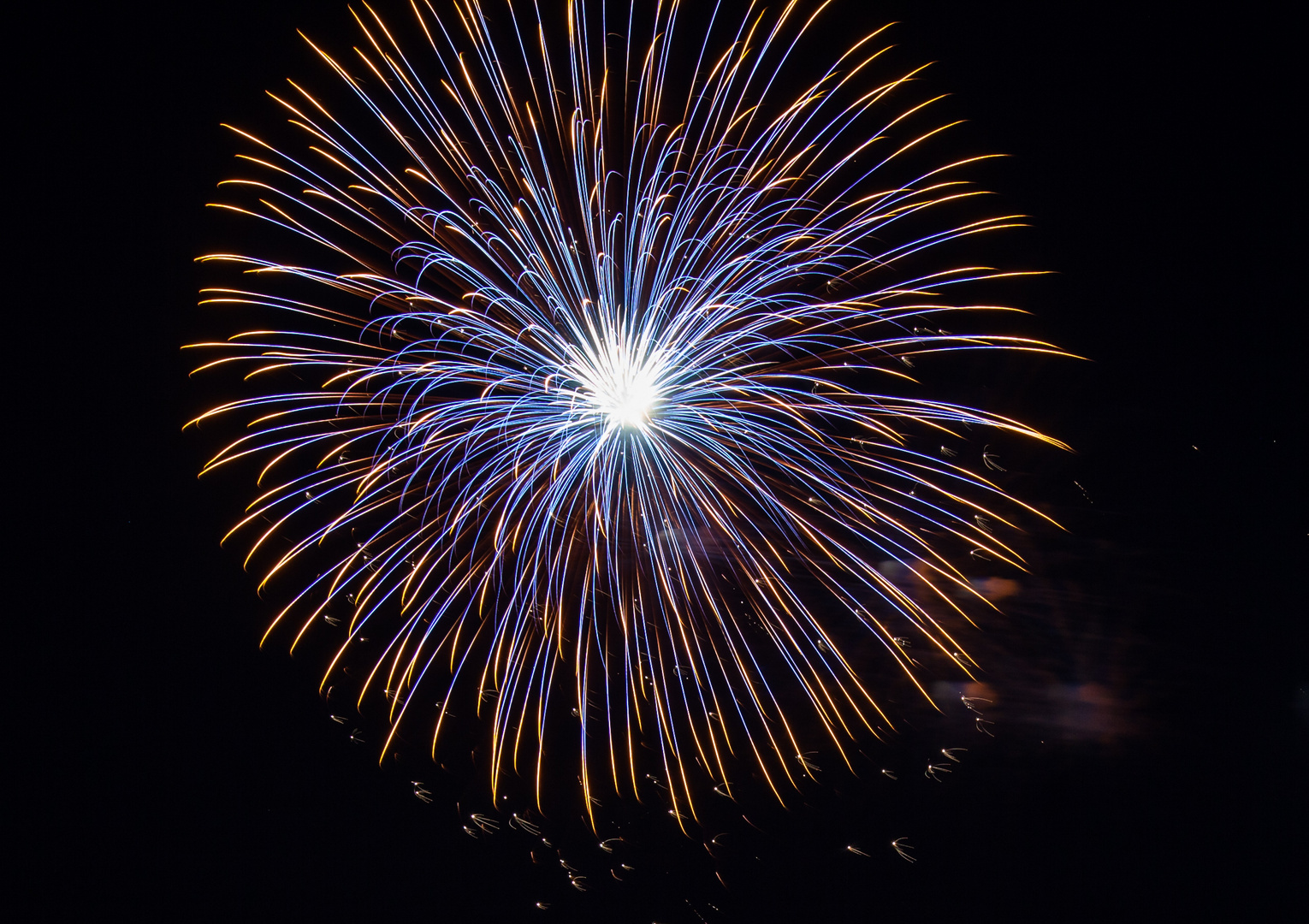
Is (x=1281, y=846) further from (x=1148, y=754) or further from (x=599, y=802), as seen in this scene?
(x=599, y=802)

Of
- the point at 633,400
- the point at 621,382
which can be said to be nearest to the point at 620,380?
the point at 621,382

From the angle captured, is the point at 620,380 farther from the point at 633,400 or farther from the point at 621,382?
the point at 633,400

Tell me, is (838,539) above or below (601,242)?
below

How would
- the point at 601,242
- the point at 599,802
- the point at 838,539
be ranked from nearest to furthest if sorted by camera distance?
the point at 601,242, the point at 838,539, the point at 599,802

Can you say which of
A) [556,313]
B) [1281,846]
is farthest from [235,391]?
[1281,846]

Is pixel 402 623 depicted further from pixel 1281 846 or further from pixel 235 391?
pixel 1281 846

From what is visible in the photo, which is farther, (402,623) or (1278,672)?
(1278,672)

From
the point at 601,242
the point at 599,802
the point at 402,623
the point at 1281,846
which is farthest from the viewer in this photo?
the point at 1281,846

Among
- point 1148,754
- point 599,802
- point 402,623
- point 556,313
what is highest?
point 556,313
